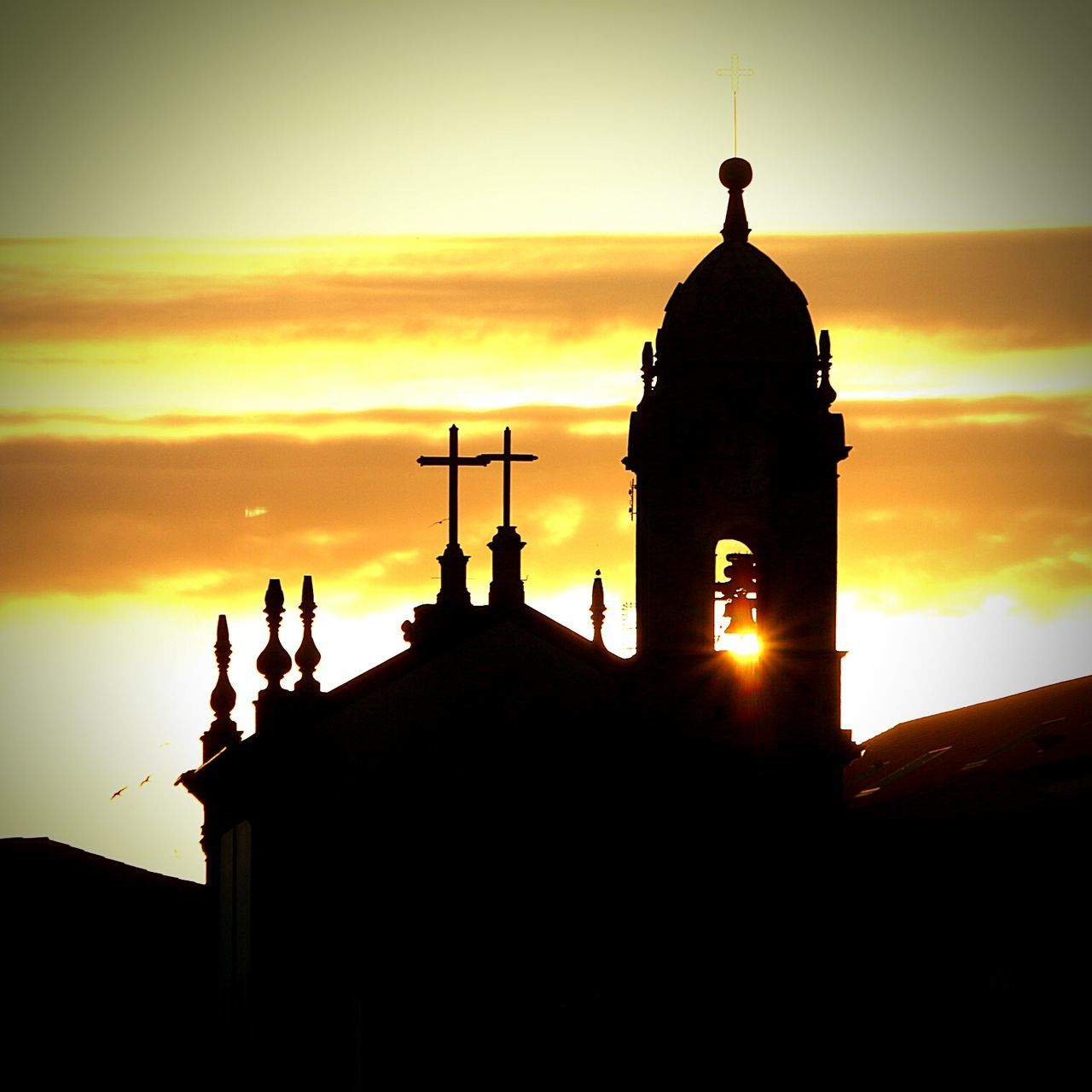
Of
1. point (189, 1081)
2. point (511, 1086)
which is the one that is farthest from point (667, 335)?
point (189, 1081)

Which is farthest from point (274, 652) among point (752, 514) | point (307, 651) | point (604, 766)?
point (752, 514)

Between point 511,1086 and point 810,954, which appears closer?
point 511,1086

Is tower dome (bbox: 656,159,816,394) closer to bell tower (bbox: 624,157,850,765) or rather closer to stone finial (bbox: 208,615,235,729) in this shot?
bell tower (bbox: 624,157,850,765)

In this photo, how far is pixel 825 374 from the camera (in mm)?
32094

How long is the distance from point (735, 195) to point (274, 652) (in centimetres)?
839

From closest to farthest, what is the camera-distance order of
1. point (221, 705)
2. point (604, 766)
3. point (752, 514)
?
point (752, 514) → point (604, 766) → point (221, 705)

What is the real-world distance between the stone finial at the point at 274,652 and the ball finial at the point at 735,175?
7761 millimetres

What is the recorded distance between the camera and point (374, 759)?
33.6 metres

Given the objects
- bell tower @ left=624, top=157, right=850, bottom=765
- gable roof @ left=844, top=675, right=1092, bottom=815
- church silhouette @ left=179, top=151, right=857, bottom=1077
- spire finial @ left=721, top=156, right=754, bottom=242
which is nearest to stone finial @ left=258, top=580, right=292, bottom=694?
church silhouette @ left=179, top=151, right=857, bottom=1077

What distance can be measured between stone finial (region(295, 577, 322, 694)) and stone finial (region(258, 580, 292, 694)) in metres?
0.20

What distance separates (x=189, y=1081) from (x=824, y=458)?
1566 cm

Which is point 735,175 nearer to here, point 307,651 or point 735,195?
point 735,195

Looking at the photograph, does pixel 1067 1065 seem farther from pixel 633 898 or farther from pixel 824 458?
pixel 824 458

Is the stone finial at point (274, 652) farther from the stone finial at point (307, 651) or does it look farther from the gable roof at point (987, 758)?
the gable roof at point (987, 758)
